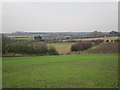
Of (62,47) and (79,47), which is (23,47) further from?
(79,47)

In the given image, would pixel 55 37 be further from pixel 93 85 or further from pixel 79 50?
pixel 93 85

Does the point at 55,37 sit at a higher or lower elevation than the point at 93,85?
higher

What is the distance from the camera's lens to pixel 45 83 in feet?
23.7

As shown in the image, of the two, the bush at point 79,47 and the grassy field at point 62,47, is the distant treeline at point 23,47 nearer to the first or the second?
the grassy field at point 62,47

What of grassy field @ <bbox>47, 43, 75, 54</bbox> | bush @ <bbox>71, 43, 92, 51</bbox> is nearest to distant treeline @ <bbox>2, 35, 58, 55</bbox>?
grassy field @ <bbox>47, 43, 75, 54</bbox>

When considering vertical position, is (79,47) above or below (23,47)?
below

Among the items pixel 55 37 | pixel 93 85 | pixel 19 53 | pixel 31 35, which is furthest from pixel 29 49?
pixel 93 85

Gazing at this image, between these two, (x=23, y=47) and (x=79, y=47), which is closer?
(x=23, y=47)

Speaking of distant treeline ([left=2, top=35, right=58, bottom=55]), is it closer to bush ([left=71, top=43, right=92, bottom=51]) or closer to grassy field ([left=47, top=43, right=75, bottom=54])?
grassy field ([left=47, top=43, right=75, bottom=54])

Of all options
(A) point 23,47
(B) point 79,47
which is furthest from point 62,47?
(A) point 23,47

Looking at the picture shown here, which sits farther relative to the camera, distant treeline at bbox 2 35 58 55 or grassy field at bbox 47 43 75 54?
grassy field at bbox 47 43 75 54

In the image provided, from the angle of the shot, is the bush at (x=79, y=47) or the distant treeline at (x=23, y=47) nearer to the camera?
the distant treeline at (x=23, y=47)

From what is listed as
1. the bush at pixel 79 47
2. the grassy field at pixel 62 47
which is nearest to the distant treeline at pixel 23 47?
the grassy field at pixel 62 47

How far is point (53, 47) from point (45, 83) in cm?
1875
